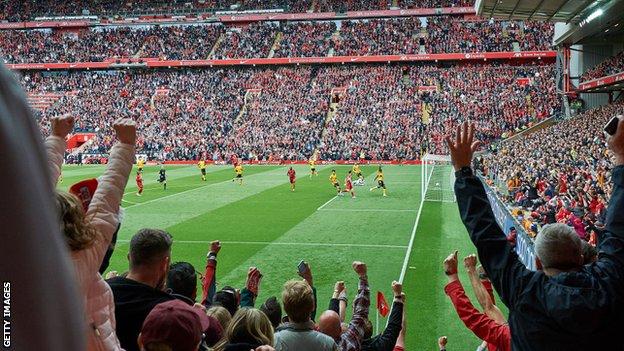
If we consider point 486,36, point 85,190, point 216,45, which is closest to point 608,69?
point 486,36

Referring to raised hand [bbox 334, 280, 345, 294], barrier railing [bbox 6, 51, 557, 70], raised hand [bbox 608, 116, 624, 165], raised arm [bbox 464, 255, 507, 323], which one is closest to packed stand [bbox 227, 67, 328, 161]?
barrier railing [bbox 6, 51, 557, 70]

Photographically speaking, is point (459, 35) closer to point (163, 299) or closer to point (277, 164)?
point (277, 164)

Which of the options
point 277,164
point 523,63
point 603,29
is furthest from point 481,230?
point 523,63

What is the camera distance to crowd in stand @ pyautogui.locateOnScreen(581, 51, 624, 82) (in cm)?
3081

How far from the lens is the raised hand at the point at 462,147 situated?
307 cm

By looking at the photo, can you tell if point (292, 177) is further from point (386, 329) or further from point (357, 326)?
point (357, 326)

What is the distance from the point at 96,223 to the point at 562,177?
18482 millimetres

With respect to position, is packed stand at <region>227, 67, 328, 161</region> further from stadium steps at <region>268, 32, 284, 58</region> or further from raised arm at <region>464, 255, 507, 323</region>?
raised arm at <region>464, 255, 507, 323</region>

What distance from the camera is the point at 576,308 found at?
252 centimetres

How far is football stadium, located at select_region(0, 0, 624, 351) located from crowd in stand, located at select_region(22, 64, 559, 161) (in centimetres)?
26

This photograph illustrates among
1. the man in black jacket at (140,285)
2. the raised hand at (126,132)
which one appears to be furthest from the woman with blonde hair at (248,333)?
the raised hand at (126,132)

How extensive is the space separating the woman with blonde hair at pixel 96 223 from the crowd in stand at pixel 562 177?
7.84 m

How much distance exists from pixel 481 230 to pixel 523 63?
5615 cm

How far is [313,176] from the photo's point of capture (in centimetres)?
3456
